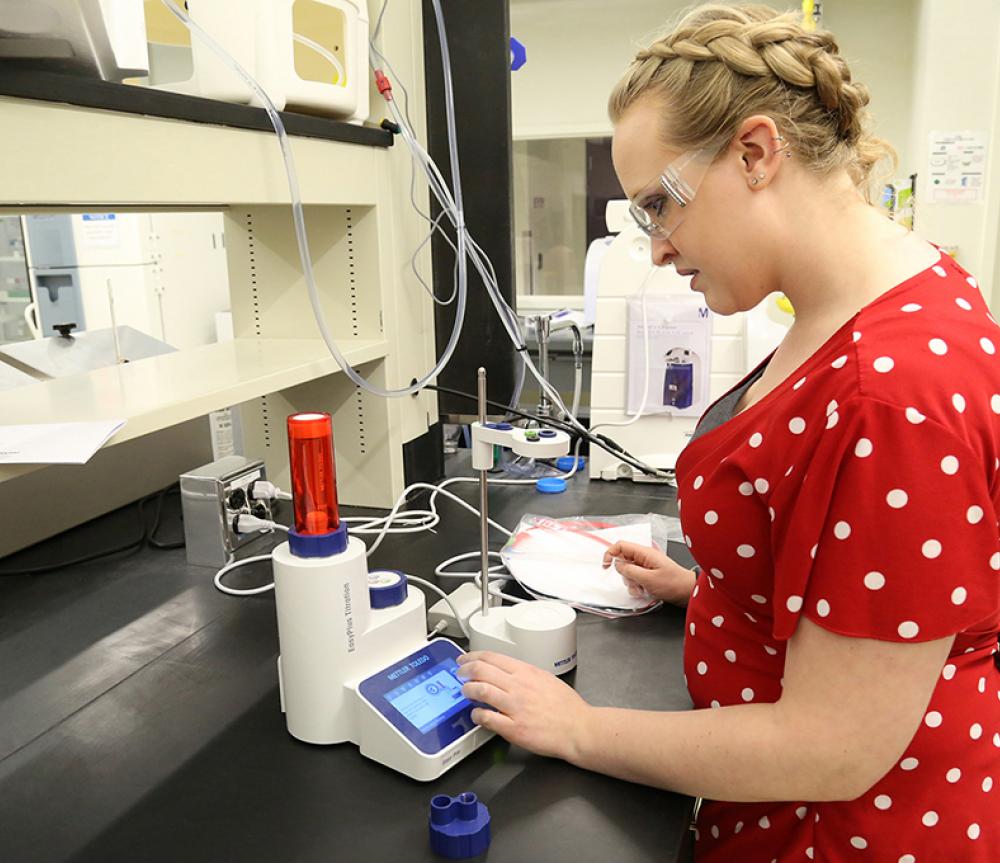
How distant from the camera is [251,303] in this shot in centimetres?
160

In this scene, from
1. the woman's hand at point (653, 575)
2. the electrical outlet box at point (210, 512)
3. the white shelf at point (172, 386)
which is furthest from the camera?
the electrical outlet box at point (210, 512)

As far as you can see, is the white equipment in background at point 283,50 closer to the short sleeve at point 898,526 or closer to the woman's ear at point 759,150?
the woman's ear at point 759,150

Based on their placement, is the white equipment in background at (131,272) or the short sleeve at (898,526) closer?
the short sleeve at (898,526)

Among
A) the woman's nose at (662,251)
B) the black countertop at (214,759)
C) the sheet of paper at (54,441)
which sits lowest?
the black countertop at (214,759)

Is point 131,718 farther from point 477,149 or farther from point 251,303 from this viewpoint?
point 477,149

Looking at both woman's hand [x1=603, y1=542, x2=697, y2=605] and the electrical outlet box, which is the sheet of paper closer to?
the electrical outlet box

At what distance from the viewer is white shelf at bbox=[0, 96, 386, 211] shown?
804 millimetres

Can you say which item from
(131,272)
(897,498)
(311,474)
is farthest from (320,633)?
(131,272)

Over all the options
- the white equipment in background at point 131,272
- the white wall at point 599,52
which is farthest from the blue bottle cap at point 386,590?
the white wall at point 599,52

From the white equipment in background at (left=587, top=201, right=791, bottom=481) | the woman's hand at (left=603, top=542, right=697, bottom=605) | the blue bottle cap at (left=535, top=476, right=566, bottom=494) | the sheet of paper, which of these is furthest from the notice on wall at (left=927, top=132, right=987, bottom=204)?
the sheet of paper

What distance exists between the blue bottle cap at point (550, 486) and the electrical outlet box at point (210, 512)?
2.03 ft

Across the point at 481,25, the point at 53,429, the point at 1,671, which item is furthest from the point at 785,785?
the point at 481,25

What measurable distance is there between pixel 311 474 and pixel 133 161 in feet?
1.33

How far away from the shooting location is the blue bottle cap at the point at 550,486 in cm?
171
